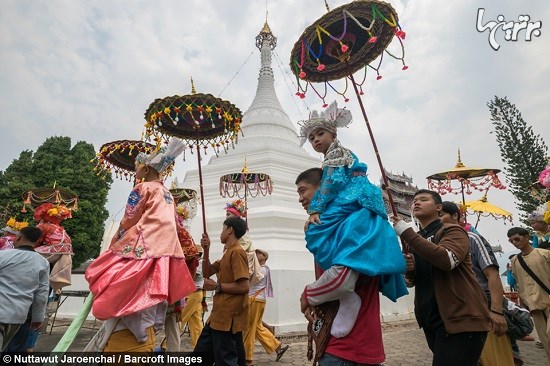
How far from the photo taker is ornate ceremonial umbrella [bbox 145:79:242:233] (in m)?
4.89

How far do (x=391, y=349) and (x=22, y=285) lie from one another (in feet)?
19.8

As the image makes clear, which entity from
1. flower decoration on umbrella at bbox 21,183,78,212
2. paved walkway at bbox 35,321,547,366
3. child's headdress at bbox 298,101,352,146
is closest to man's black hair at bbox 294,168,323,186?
child's headdress at bbox 298,101,352,146

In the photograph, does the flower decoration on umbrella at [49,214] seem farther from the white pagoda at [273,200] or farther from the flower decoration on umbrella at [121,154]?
the white pagoda at [273,200]

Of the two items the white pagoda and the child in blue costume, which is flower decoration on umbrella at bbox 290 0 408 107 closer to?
the child in blue costume

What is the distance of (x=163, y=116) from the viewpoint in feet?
17.0

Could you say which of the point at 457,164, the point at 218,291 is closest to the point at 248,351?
the point at 218,291

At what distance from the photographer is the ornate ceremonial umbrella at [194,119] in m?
4.89

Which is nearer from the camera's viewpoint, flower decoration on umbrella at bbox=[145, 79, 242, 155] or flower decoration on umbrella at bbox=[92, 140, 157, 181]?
flower decoration on umbrella at bbox=[145, 79, 242, 155]

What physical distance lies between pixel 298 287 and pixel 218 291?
Result: 223 inches

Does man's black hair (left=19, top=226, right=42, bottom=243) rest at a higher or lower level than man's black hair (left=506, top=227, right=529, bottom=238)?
higher

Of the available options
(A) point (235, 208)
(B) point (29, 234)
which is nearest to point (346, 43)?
(A) point (235, 208)

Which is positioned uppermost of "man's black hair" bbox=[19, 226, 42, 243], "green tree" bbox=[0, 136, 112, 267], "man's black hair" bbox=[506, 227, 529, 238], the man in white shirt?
"green tree" bbox=[0, 136, 112, 267]

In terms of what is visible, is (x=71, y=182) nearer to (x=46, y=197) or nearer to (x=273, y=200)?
(x=273, y=200)

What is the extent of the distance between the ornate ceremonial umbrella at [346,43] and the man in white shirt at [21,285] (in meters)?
3.71
